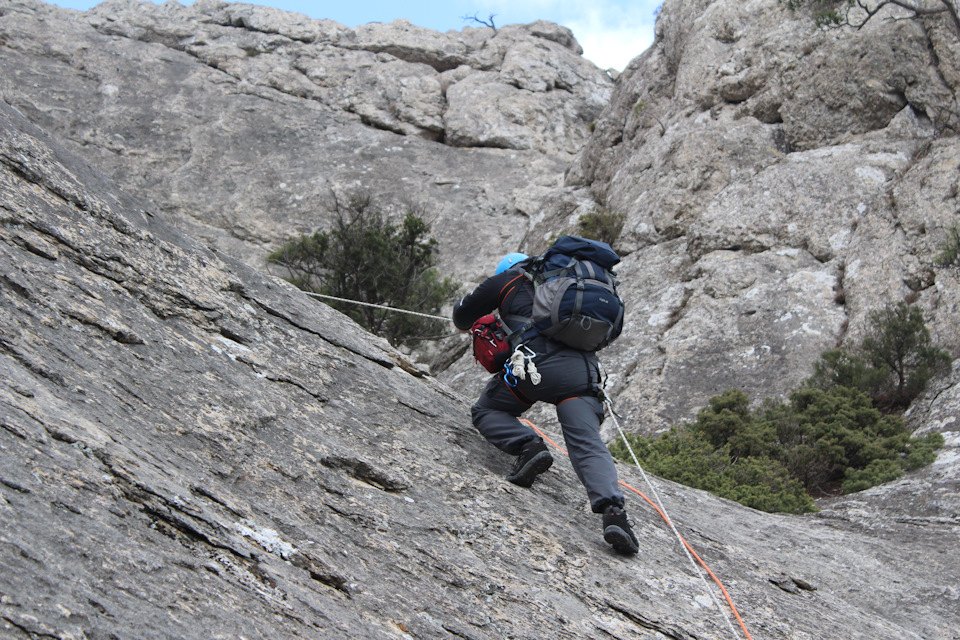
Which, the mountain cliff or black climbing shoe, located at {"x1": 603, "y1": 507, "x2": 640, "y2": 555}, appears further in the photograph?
black climbing shoe, located at {"x1": 603, "y1": 507, "x2": 640, "y2": 555}

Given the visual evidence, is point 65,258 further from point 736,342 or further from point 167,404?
point 736,342

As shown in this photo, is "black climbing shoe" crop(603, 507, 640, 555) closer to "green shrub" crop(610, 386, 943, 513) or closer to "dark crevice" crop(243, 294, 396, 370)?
"dark crevice" crop(243, 294, 396, 370)

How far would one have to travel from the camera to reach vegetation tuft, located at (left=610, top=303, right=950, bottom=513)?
803 cm

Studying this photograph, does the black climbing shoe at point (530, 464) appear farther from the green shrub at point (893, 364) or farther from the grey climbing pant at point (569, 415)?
the green shrub at point (893, 364)

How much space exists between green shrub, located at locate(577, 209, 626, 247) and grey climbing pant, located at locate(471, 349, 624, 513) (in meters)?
10.8

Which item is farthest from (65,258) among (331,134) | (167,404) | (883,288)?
(331,134)

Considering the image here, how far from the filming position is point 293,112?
25.8 m

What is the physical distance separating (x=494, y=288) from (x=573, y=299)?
0.73 metres

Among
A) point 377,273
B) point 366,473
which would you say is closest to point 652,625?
point 366,473

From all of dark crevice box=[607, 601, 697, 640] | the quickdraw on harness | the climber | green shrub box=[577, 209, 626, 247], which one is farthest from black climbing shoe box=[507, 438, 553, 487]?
green shrub box=[577, 209, 626, 247]

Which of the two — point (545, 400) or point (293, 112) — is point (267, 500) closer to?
point (545, 400)

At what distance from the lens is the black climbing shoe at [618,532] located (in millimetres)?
4371

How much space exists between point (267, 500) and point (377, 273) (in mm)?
11834

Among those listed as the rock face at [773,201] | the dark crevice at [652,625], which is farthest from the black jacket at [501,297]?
the rock face at [773,201]
